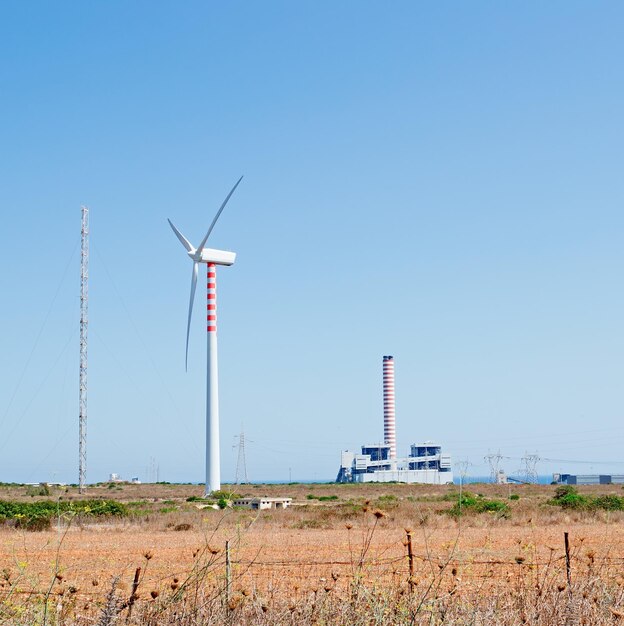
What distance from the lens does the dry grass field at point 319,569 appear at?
7.55m

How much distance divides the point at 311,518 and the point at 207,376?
41.5m

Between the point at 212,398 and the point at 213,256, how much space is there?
13796mm

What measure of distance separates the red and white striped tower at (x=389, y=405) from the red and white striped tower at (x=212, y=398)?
3186 inches

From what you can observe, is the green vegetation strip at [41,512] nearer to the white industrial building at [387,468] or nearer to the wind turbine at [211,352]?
the wind turbine at [211,352]

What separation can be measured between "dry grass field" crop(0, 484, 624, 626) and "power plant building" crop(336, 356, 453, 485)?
100428 mm

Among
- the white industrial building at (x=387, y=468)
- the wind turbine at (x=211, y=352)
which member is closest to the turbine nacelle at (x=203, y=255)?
the wind turbine at (x=211, y=352)

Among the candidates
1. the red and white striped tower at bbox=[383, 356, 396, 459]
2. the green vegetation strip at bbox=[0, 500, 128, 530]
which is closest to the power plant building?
the red and white striped tower at bbox=[383, 356, 396, 459]

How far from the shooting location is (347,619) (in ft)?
25.1

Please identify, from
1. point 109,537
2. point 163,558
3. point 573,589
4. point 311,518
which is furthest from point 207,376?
point 573,589

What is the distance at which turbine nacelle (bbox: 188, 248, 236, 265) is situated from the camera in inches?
3263

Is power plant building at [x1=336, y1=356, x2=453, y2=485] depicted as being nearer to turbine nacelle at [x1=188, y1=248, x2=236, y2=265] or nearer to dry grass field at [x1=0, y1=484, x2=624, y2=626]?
turbine nacelle at [x1=188, y1=248, x2=236, y2=265]

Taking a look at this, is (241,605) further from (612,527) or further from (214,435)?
(214,435)

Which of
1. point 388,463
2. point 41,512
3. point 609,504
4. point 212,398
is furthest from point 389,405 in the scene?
point 41,512

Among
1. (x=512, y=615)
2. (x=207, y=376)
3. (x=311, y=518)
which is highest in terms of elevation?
(x=207, y=376)
